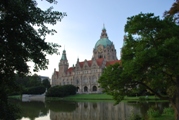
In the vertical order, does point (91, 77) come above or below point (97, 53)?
below

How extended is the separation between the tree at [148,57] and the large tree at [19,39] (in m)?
6.54

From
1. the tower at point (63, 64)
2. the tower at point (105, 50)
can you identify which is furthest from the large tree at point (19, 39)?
the tower at point (63, 64)

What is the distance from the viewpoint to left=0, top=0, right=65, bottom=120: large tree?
595cm

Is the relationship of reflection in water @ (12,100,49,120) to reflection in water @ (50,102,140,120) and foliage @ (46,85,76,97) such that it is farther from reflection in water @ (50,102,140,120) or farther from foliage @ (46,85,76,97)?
foliage @ (46,85,76,97)

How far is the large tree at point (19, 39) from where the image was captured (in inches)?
234

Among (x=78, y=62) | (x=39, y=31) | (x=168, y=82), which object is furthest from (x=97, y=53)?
(x=39, y=31)

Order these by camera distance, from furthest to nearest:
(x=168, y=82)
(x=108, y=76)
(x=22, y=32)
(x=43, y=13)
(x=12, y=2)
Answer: (x=168, y=82) < (x=108, y=76) < (x=43, y=13) < (x=22, y=32) < (x=12, y=2)

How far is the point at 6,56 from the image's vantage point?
5828 millimetres

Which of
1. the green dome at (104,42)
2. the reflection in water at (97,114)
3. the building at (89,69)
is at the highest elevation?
the green dome at (104,42)

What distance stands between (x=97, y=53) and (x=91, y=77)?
18.5 meters

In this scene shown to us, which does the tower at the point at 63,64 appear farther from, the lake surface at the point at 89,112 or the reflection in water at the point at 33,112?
the lake surface at the point at 89,112

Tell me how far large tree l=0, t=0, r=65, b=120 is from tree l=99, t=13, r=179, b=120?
6541mm

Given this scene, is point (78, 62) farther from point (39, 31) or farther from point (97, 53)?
point (39, 31)

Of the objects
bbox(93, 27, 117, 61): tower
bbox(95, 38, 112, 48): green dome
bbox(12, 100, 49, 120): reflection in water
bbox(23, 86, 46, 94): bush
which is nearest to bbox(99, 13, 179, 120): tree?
bbox(12, 100, 49, 120): reflection in water
